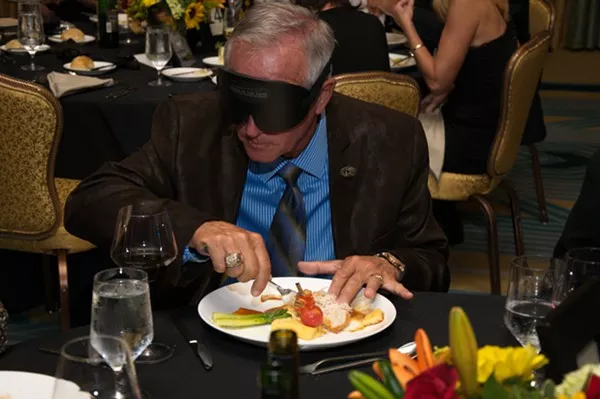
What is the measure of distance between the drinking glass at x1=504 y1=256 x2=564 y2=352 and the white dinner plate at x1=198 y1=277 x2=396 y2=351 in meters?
0.23

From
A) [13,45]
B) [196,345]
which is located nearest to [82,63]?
[13,45]

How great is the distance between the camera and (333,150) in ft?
8.52

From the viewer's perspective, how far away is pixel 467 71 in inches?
183

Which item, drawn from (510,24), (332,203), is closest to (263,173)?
(332,203)

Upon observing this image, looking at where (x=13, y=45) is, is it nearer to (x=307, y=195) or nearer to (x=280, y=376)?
(x=307, y=195)

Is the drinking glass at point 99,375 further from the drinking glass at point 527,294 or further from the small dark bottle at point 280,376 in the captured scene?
the drinking glass at point 527,294

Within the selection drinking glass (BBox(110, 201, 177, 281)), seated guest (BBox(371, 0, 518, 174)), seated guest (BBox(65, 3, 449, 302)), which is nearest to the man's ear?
seated guest (BBox(65, 3, 449, 302))

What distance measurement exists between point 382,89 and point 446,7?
1053 mm

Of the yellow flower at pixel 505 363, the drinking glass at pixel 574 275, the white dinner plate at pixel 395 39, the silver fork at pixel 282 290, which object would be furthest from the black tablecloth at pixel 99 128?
the yellow flower at pixel 505 363

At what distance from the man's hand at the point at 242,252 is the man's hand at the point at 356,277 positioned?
5.3 inches

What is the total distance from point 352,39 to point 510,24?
2.65 ft

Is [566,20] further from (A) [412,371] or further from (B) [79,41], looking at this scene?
(A) [412,371]

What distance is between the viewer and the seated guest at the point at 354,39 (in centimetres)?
432

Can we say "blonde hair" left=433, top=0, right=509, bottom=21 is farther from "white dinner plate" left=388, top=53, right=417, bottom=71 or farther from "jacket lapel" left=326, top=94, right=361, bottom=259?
"jacket lapel" left=326, top=94, right=361, bottom=259
